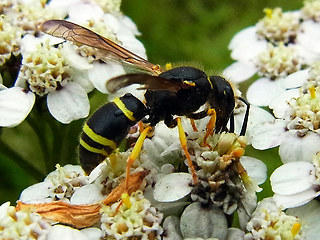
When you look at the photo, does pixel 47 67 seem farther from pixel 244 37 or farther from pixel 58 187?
pixel 244 37

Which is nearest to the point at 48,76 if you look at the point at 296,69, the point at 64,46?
the point at 64,46

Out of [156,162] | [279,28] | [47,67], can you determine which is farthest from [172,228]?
[279,28]

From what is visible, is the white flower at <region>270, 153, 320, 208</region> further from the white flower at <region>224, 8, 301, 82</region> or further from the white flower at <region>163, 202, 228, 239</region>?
the white flower at <region>224, 8, 301, 82</region>

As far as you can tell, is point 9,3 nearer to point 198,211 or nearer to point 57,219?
point 57,219

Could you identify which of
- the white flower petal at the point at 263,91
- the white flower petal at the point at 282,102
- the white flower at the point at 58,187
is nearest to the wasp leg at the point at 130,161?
the white flower at the point at 58,187

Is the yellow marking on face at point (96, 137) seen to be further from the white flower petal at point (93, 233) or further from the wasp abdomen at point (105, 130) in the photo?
the white flower petal at point (93, 233)

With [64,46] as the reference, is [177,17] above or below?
below

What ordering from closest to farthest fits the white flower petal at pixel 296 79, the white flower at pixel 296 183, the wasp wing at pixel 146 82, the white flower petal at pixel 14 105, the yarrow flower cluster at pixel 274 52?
1. the wasp wing at pixel 146 82
2. the white flower at pixel 296 183
3. the white flower petal at pixel 14 105
4. the white flower petal at pixel 296 79
5. the yarrow flower cluster at pixel 274 52
